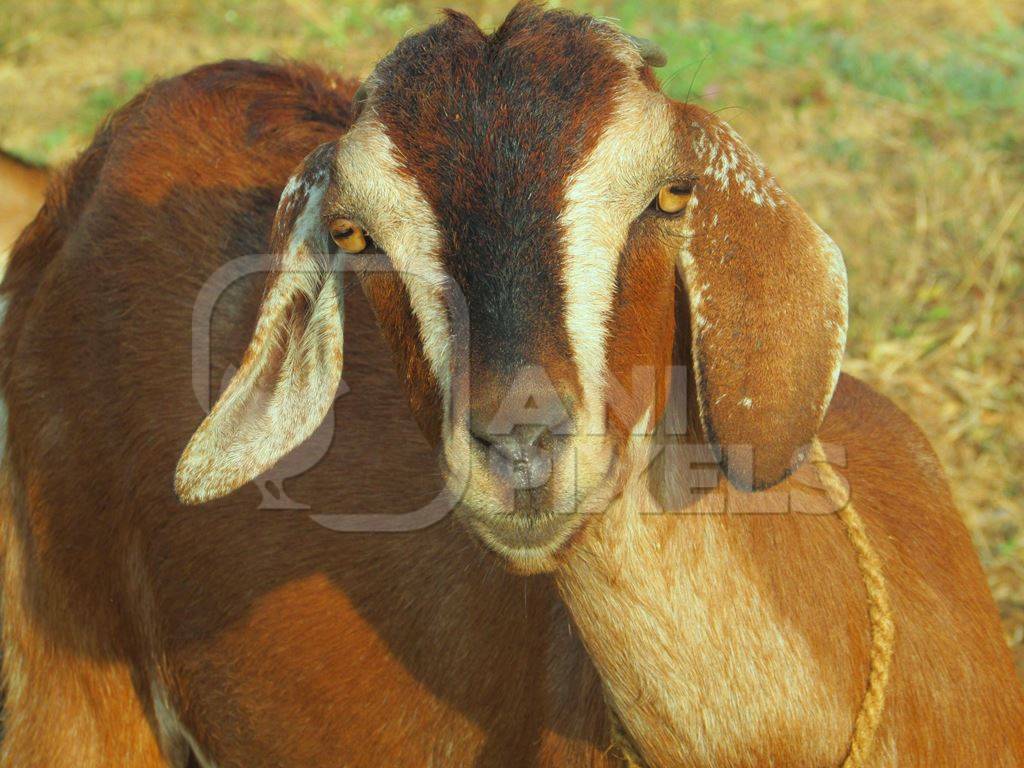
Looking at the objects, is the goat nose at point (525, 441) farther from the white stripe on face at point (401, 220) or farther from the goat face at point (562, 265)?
the white stripe on face at point (401, 220)

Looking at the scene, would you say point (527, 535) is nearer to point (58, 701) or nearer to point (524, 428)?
point (524, 428)

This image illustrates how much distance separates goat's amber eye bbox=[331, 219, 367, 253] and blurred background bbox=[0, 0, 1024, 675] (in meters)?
2.32

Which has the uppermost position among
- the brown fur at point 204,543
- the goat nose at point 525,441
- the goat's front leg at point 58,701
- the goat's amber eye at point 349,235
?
the goat's amber eye at point 349,235

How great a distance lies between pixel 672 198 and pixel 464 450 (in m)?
0.63

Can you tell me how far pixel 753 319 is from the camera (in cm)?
251

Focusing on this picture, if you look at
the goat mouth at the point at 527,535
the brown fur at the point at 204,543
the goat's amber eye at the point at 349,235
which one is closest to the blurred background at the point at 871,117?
the brown fur at the point at 204,543

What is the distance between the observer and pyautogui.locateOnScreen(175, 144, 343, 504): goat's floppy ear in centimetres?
284

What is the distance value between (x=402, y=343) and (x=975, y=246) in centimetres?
425

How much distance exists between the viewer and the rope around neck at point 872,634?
8.81 feet

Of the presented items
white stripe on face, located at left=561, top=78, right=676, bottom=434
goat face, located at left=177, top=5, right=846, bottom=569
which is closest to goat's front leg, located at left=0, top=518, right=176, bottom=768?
goat face, located at left=177, top=5, right=846, bottom=569

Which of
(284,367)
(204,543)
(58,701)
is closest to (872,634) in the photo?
(284,367)

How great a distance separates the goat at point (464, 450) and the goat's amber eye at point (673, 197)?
0.07ft

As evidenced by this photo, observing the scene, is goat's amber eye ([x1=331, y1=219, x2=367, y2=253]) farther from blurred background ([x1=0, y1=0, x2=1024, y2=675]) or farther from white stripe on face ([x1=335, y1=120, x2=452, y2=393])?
blurred background ([x1=0, y1=0, x2=1024, y2=675])

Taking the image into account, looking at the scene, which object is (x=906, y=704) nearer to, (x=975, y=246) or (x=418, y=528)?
(x=418, y=528)
